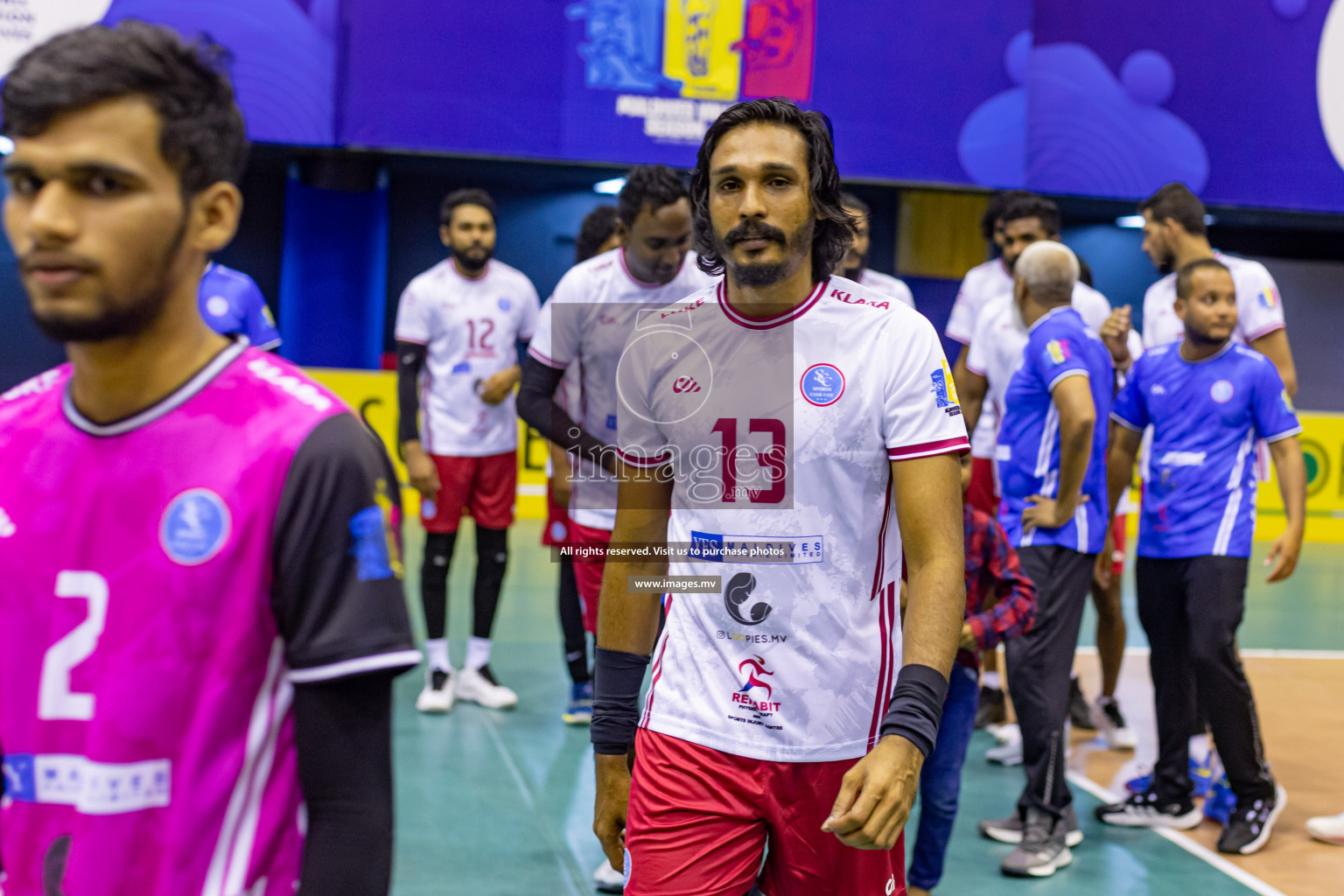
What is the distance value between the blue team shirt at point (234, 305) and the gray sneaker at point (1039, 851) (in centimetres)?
357

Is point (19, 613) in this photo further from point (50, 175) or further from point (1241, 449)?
point (1241, 449)

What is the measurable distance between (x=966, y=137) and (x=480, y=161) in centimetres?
560

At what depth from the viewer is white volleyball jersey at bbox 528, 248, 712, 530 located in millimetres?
4836

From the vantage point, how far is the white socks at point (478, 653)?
20.7ft

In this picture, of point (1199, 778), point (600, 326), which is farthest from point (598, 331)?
point (1199, 778)

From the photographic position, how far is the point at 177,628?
1.38 m

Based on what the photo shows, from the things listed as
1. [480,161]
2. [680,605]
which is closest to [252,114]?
[480,161]

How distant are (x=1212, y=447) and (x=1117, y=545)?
1807 mm

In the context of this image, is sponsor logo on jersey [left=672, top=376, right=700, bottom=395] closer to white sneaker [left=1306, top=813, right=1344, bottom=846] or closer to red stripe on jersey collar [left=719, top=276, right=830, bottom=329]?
red stripe on jersey collar [left=719, top=276, right=830, bottom=329]

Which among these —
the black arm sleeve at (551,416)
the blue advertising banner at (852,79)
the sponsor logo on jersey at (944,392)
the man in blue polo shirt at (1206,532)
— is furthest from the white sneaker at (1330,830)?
the blue advertising banner at (852,79)

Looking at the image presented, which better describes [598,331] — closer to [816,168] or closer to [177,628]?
[816,168]

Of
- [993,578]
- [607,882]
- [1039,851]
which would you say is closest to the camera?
[993,578]

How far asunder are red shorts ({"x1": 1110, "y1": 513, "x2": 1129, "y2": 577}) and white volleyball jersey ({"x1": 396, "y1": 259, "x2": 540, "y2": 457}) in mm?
3112

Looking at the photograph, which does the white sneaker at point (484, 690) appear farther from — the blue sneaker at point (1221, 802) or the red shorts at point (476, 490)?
the blue sneaker at point (1221, 802)
